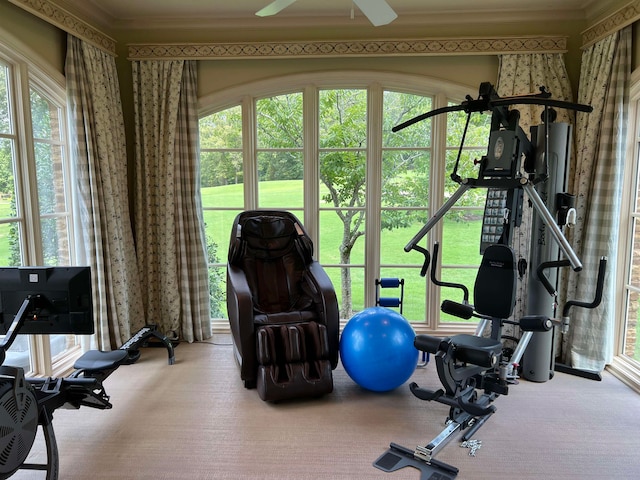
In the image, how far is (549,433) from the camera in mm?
2523

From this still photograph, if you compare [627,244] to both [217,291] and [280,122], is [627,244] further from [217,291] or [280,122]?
[217,291]

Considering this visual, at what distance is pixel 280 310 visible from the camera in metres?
3.48

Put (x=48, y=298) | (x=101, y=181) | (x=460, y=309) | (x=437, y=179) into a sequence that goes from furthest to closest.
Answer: (x=437, y=179), (x=101, y=181), (x=460, y=309), (x=48, y=298)

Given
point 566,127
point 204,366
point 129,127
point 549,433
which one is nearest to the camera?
point 549,433

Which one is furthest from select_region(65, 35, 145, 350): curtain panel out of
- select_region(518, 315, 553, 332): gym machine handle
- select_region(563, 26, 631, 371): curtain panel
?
select_region(563, 26, 631, 371): curtain panel

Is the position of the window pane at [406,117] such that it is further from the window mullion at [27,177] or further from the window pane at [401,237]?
the window mullion at [27,177]

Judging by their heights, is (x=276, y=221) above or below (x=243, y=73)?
below

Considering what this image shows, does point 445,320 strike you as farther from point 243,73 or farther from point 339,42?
point 243,73

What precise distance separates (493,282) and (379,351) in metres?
0.82

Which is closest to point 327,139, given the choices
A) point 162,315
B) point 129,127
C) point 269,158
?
point 269,158

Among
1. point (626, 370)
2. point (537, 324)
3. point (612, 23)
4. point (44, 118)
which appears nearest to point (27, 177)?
point (44, 118)

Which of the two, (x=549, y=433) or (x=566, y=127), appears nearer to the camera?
(x=549, y=433)

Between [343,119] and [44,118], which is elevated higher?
[343,119]

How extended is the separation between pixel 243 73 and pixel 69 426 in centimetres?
297
